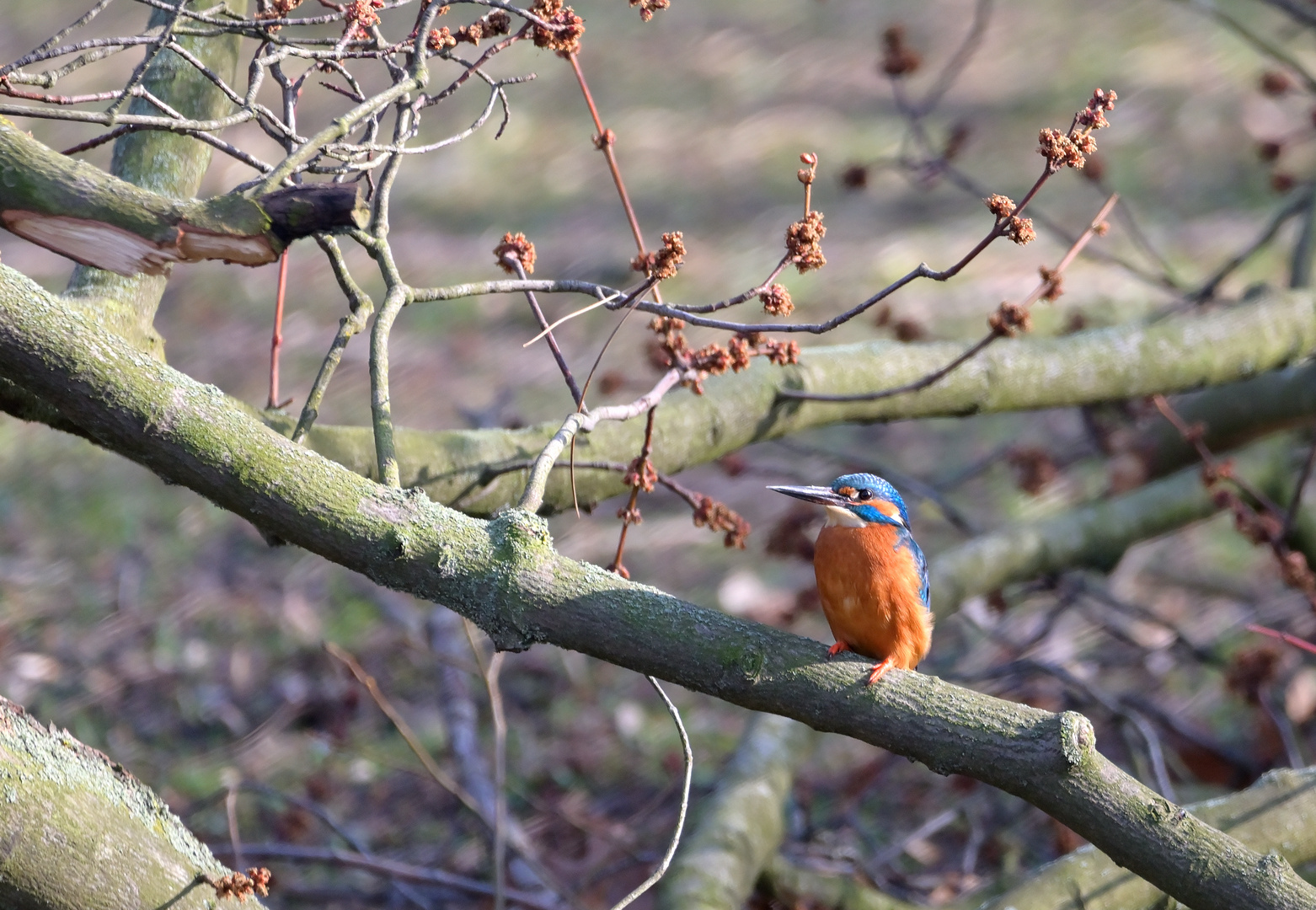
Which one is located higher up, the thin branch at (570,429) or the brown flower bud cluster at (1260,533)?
the brown flower bud cluster at (1260,533)

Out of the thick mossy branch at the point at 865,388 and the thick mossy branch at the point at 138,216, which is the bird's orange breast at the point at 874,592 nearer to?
the thick mossy branch at the point at 865,388

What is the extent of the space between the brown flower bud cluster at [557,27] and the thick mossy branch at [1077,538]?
2417 mm

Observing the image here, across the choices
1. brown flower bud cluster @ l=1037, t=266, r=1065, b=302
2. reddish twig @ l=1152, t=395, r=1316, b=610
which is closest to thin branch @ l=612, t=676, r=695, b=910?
brown flower bud cluster @ l=1037, t=266, r=1065, b=302

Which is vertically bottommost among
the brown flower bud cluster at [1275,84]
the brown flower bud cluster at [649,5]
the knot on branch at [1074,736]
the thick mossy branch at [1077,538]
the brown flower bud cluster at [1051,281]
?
the knot on branch at [1074,736]

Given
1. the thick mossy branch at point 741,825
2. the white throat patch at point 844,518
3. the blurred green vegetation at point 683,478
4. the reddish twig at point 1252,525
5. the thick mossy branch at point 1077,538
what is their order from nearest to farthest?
the white throat patch at point 844,518, the thick mossy branch at point 741,825, the reddish twig at point 1252,525, the thick mossy branch at point 1077,538, the blurred green vegetation at point 683,478

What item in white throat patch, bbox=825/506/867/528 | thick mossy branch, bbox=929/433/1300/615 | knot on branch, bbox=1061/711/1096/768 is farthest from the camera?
thick mossy branch, bbox=929/433/1300/615

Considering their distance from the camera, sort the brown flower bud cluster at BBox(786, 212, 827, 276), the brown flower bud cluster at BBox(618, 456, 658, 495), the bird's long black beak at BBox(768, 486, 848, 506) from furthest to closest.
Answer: the bird's long black beak at BBox(768, 486, 848, 506) < the brown flower bud cluster at BBox(618, 456, 658, 495) < the brown flower bud cluster at BBox(786, 212, 827, 276)

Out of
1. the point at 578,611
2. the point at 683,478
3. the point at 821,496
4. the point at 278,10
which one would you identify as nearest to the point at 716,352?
the point at 821,496

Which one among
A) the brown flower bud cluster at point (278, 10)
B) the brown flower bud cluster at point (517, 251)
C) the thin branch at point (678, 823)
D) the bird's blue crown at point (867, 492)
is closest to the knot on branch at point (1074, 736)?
the thin branch at point (678, 823)

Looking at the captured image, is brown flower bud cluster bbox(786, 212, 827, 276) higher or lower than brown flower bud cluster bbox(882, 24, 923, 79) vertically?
lower

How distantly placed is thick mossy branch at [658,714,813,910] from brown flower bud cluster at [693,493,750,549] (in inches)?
40.7

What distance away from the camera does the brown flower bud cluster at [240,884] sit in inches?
78.7

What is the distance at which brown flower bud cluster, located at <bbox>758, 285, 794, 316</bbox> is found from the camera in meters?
2.04

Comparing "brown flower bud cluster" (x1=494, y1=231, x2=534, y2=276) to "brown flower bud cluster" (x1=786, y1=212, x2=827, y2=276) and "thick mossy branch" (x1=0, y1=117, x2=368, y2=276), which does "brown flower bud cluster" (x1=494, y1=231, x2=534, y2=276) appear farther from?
"brown flower bud cluster" (x1=786, y1=212, x2=827, y2=276)
